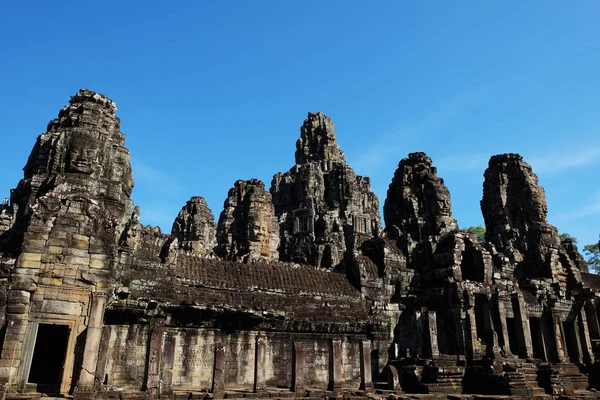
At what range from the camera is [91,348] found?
10570mm

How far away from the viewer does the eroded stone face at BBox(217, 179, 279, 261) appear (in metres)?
34.4

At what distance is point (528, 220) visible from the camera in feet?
114

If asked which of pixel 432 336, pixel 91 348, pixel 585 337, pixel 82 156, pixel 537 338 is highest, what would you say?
pixel 82 156

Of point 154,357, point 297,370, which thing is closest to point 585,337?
point 297,370

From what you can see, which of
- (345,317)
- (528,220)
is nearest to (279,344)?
(345,317)

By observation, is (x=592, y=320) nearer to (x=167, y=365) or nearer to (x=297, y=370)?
(x=297, y=370)

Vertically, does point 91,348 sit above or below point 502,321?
below

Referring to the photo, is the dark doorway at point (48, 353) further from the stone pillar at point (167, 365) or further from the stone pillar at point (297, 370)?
the stone pillar at point (297, 370)

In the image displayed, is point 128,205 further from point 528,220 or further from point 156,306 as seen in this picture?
point 528,220

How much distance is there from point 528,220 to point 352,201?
27.9 metres

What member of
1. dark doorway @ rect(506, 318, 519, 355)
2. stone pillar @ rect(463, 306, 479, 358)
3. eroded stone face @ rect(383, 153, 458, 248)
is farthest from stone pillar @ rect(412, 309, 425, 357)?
eroded stone face @ rect(383, 153, 458, 248)

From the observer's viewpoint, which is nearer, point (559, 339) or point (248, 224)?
point (559, 339)

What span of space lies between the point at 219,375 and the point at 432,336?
9860 mm

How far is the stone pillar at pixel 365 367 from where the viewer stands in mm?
14191
